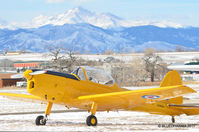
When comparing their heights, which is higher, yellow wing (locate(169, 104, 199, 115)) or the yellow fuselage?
the yellow fuselage

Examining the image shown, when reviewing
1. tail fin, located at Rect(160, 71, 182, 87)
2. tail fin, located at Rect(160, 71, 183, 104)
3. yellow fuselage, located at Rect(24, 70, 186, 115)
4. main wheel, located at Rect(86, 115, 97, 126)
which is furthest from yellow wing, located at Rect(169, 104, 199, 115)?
main wheel, located at Rect(86, 115, 97, 126)

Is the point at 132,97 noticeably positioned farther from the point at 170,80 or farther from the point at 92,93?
the point at 170,80

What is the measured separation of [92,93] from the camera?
41.1 feet

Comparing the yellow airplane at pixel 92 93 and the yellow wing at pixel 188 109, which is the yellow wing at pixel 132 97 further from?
the yellow wing at pixel 188 109

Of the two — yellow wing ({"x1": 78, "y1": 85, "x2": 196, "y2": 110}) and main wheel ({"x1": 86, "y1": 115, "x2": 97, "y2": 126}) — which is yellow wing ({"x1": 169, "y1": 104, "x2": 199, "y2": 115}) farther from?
main wheel ({"x1": 86, "y1": 115, "x2": 97, "y2": 126})

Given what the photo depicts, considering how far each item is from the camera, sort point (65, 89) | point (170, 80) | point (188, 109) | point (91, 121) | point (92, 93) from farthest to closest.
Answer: point (170, 80), point (188, 109), point (92, 93), point (65, 89), point (91, 121)

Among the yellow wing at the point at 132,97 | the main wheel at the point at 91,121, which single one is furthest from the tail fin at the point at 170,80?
the main wheel at the point at 91,121

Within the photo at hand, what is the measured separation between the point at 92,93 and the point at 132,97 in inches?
61.0

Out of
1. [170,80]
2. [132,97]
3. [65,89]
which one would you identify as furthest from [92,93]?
[170,80]

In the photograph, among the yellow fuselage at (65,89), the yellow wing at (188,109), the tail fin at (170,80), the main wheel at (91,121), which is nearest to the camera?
the yellow fuselage at (65,89)

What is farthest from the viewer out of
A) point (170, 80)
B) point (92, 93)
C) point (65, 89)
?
point (170, 80)

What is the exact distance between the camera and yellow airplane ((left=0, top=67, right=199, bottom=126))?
1142cm

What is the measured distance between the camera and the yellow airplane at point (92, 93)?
37.5 ft

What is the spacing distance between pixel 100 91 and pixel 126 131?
2212mm
